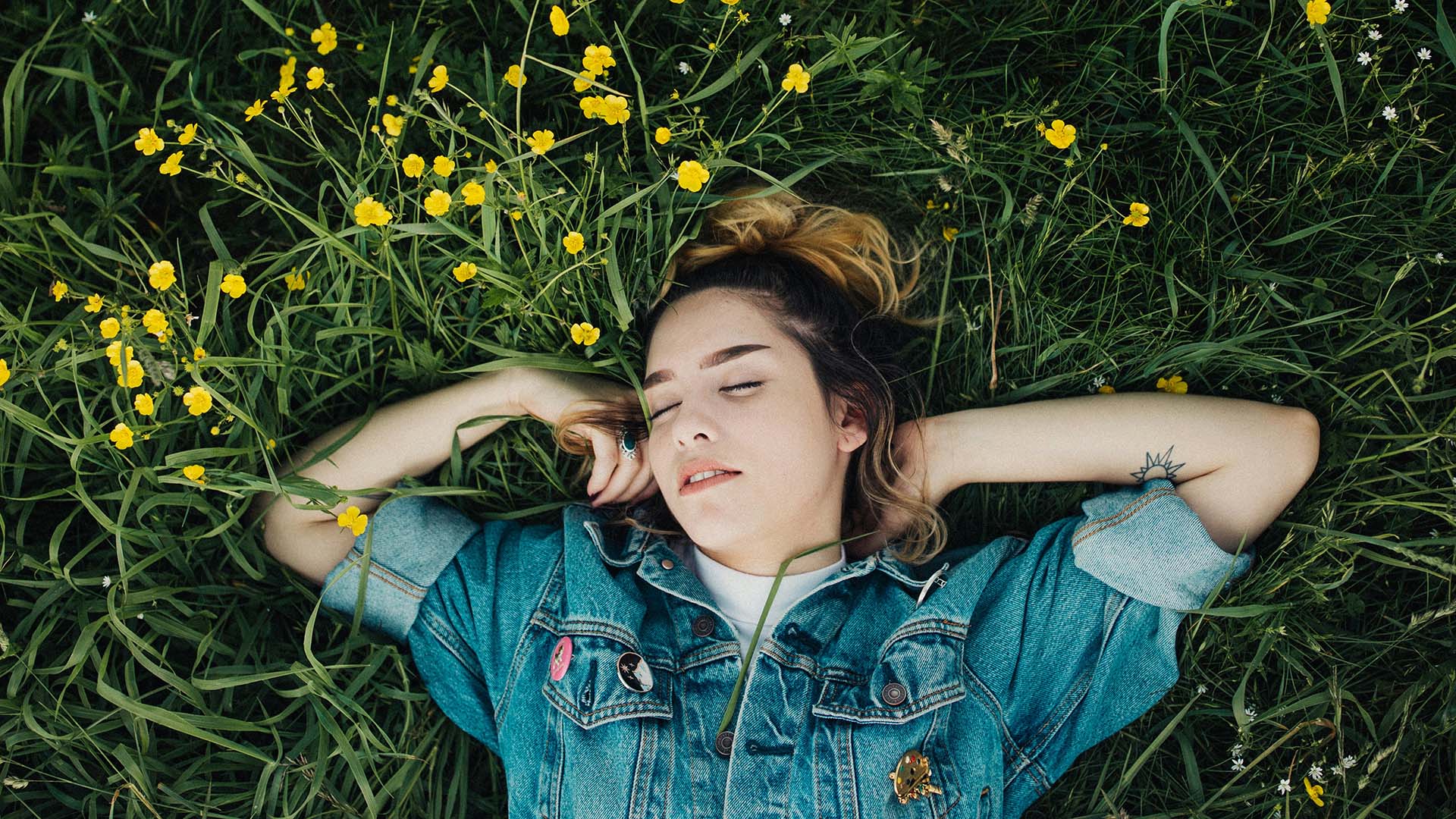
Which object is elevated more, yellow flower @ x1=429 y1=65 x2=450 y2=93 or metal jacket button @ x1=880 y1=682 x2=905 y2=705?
yellow flower @ x1=429 y1=65 x2=450 y2=93


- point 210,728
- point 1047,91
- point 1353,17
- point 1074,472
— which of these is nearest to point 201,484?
point 210,728

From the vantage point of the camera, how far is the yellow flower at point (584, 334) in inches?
97.7

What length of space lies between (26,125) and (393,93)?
3.17 feet

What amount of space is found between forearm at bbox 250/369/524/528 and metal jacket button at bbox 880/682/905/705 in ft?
3.86

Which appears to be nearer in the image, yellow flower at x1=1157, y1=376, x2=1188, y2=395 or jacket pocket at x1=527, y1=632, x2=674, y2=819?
jacket pocket at x1=527, y1=632, x2=674, y2=819

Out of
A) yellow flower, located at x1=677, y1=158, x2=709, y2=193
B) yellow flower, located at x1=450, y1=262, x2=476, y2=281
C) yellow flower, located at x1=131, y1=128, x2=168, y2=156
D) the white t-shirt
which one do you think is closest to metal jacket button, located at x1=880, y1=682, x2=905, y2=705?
the white t-shirt

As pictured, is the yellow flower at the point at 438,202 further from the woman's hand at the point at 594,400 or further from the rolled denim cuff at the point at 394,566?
the rolled denim cuff at the point at 394,566

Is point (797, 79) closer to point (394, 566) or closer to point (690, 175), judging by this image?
point (690, 175)

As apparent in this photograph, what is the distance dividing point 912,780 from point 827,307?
3.86 feet

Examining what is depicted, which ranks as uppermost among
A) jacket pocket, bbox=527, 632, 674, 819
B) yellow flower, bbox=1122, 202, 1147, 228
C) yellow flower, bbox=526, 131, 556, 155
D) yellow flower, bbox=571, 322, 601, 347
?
yellow flower, bbox=526, 131, 556, 155

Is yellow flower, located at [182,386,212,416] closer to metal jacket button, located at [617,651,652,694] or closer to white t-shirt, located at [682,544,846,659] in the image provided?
metal jacket button, located at [617,651,652,694]

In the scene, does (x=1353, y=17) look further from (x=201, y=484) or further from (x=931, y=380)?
(x=201, y=484)

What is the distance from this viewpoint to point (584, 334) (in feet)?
8.27

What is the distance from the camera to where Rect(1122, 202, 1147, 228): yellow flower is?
2586 millimetres
